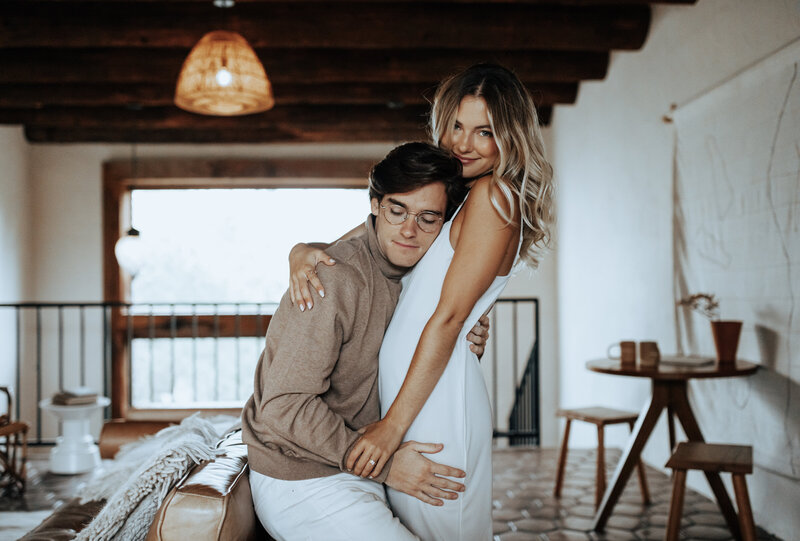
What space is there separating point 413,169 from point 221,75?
78.9 inches

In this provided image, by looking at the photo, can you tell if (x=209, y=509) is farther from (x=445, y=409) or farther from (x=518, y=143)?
(x=518, y=143)

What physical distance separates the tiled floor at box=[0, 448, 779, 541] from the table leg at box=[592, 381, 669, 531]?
9cm

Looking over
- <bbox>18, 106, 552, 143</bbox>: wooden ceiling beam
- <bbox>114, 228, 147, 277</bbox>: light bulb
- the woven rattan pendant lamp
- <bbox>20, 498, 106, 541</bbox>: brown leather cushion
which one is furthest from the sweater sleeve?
<bbox>18, 106, 552, 143</bbox>: wooden ceiling beam

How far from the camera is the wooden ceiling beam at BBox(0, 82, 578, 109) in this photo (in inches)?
231

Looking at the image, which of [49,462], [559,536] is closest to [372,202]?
[559,536]

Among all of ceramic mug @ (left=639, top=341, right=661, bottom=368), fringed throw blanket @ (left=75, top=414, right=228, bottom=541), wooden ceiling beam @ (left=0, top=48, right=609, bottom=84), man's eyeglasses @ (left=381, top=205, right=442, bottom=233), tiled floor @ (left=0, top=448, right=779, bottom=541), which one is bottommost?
tiled floor @ (left=0, top=448, right=779, bottom=541)

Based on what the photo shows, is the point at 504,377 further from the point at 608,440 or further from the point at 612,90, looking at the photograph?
the point at 612,90

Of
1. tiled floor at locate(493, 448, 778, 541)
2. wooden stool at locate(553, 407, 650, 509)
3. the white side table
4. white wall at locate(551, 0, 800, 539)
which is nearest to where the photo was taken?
tiled floor at locate(493, 448, 778, 541)

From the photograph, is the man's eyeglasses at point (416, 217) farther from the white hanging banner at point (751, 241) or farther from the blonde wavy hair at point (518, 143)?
the white hanging banner at point (751, 241)

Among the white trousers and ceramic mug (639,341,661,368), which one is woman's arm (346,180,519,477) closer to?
the white trousers

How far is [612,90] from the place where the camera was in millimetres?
5395

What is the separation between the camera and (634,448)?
327 centimetres

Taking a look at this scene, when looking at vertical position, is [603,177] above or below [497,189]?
above

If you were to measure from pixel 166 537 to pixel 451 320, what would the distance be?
2.22ft
